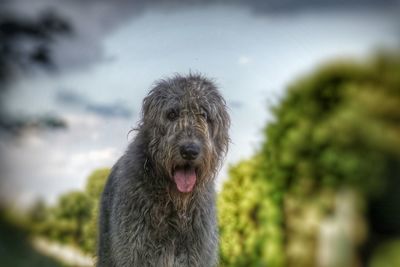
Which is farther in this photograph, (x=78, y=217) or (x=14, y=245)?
(x=78, y=217)

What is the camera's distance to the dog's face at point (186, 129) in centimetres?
438

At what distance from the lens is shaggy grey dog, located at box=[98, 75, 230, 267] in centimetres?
450

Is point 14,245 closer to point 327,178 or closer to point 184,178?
point 184,178

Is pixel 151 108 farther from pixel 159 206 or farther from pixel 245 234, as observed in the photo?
pixel 245 234

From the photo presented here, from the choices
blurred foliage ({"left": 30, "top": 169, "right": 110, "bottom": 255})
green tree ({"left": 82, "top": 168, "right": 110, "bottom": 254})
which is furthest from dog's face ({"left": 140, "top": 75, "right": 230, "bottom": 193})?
green tree ({"left": 82, "top": 168, "right": 110, "bottom": 254})

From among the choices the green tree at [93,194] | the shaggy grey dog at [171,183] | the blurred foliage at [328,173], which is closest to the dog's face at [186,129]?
the shaggy grey dog at [171,183]

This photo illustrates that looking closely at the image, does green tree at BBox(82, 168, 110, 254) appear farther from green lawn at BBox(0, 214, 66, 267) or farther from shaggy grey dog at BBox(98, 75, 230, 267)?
shaggy grey dog at BBox(98, 75, 230, 267)

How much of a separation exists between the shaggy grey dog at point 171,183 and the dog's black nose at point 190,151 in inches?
2.2

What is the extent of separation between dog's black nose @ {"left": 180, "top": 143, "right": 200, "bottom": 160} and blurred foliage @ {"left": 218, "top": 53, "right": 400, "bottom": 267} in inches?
96.7

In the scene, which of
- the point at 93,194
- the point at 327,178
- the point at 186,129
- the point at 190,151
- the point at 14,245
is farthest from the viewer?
the point at 93,194

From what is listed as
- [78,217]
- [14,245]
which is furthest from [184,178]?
[78,217]

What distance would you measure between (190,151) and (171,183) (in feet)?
1.48

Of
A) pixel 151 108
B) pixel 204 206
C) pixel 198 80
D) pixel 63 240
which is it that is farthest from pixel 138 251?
pixel 63 240

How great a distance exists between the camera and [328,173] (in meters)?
6.52
